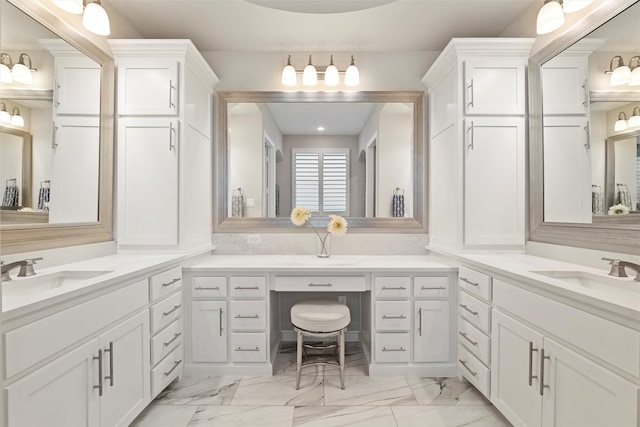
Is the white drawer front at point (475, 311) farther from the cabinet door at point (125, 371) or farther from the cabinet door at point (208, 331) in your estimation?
the cabinet door at point (125, 371)

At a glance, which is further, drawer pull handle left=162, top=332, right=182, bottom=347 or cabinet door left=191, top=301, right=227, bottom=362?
cabinet door left=191, top=301, right=227, bottom=362

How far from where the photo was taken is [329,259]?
256cm

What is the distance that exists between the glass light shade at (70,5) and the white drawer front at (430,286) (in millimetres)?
2653

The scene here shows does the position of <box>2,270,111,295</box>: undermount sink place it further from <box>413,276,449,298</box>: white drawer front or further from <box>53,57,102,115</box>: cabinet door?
<box>413,276,449,298</box>: white drawer front

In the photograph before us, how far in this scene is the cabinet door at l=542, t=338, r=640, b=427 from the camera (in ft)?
3.32

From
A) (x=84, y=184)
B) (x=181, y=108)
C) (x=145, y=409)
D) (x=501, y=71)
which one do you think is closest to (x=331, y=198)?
(x=181, y=108)

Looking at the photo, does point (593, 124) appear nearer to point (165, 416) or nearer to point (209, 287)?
point (209, 287)

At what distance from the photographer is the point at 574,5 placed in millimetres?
1810

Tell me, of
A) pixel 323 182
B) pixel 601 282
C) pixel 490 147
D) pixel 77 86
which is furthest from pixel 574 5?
pixel 77 86

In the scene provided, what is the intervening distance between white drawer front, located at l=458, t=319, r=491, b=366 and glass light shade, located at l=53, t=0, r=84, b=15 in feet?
9.85

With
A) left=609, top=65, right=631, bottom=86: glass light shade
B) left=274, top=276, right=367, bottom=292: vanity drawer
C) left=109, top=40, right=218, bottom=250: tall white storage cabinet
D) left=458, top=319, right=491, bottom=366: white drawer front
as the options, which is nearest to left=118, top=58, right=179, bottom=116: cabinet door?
left=109, top=40, right=218, bottom=250: tall white storage cabinet

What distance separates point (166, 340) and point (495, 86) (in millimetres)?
2790

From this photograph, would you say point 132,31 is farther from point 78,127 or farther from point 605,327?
point 605,327

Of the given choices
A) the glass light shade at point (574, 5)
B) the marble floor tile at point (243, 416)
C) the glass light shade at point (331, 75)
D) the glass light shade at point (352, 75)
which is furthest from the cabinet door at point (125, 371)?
the glass light shade at point (574, 5)
